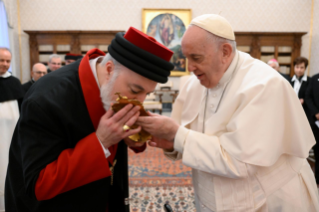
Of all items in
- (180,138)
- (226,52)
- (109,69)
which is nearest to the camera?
(109,69)

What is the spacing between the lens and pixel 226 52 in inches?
64.2

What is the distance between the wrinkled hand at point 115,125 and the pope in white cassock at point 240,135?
0.17 metres

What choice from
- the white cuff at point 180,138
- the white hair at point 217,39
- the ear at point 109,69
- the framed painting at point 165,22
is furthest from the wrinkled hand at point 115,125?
the framed painting at point 165,22

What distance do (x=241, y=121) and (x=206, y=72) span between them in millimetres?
415

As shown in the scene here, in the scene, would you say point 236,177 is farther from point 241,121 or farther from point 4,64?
point 4,64

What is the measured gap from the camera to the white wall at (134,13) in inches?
388

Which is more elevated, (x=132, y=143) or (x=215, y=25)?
(x=215, y=25)

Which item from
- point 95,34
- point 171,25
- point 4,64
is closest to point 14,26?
point 95,34

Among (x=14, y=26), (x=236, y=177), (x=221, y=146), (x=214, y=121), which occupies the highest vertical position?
(x=14, y=26)

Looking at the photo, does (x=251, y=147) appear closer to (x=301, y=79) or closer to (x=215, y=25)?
(x=215, y=25)

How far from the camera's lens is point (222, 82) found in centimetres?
172

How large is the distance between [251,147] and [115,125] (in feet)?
2.59

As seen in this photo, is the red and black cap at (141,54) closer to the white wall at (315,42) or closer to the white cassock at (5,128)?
the white cassock at (5,128)

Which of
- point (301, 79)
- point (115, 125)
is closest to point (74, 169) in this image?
point (115, 125)
